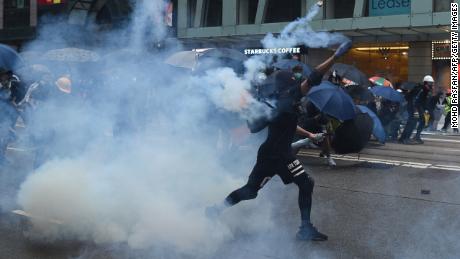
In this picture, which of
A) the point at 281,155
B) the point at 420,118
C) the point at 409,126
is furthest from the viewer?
the point at 409,126

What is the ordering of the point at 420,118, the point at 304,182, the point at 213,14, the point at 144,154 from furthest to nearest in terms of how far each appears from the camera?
the point at 213,14 < the point at 420,118 < the point at 144,154 < the point at 304,182

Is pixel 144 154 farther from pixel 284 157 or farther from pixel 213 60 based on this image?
pixel 284 157

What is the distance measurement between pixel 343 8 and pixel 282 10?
2.53 m

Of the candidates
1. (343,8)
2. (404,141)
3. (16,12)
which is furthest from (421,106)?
(16,12)

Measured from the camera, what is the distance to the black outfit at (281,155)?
4770mm

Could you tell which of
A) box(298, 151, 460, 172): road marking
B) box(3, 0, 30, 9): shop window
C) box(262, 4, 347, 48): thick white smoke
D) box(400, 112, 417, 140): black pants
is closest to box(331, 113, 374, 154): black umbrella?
box(298, 151, 460, 172): road marking

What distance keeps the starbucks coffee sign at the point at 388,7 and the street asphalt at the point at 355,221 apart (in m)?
11.9

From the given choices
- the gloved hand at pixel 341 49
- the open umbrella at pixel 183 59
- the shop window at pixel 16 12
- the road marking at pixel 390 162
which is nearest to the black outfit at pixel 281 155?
the gloved hand at pixel 341 49

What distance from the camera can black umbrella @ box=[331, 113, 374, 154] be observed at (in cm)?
844

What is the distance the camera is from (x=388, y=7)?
20406 millimetres

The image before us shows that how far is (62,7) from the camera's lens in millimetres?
9094

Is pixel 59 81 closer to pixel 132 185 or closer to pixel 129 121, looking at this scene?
pixel 129 121

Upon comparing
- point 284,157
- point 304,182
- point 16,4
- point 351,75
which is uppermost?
point 16,4

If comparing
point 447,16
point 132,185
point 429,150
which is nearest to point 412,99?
point 429,150
